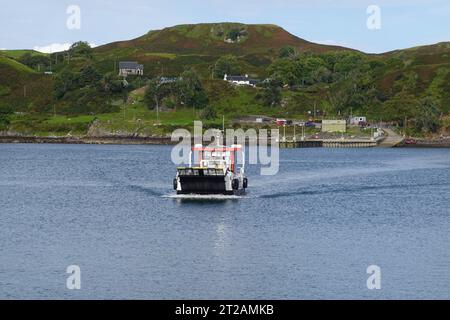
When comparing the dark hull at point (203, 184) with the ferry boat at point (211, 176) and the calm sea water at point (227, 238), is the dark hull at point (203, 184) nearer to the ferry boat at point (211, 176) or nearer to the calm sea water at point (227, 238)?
the ferry boat at point (211, 176)

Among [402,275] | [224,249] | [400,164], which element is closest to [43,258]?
[224,249]

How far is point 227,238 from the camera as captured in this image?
6850 cm

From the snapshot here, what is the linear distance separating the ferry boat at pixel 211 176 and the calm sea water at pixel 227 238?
145cm

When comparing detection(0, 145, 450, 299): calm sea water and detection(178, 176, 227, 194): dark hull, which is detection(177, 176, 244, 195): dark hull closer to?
detection(178, 176, 227, 194): dark hull

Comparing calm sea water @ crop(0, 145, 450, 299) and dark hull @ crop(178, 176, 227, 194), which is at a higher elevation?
dark hull @ crop(178, 176, 227, 194)

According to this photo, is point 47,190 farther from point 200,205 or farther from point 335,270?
point 335,270

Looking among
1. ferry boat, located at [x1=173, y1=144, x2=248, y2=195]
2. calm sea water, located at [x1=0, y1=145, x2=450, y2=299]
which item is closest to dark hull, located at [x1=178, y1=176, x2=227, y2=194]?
ferry boat, located at [x1=173, y1=144, x2=248, y2=195]

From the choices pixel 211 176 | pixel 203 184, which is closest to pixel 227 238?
pixel 211 176

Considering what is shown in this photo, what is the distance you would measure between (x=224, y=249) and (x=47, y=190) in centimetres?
4652

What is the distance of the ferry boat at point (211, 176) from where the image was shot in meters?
88.4

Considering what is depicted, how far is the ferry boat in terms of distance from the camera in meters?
88.4

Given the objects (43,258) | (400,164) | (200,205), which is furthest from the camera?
(400,164)

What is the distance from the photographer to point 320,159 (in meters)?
167

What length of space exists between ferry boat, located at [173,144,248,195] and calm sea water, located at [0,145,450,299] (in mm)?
1448
